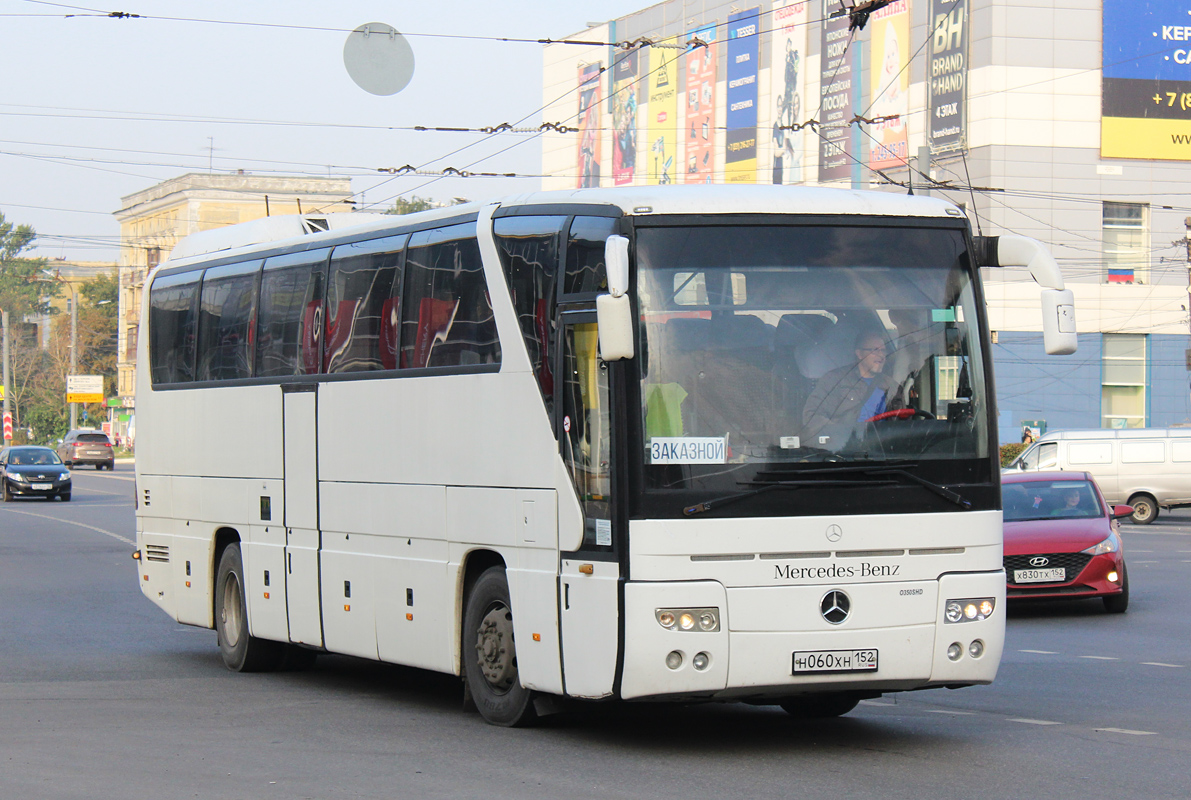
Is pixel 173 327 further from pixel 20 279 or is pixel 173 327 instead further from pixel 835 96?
pixel 20 279

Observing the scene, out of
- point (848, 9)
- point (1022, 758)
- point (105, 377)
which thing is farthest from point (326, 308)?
point (105, 377)

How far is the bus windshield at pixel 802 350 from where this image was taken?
877 centimetres

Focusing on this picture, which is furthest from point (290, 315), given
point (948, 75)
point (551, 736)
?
point (948, 75)

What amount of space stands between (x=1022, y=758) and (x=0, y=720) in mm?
6076

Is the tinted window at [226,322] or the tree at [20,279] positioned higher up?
the tree at [20,279]

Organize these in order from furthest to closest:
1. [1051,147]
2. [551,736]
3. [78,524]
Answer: [1051,147], [78,524], [551,736]

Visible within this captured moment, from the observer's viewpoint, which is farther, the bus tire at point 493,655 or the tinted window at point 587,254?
the bus tire at point 493,655

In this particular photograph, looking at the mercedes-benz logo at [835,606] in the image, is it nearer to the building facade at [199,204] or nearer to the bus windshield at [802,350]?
the bus windshield at [802,350]

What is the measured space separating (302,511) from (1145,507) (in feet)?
97.1

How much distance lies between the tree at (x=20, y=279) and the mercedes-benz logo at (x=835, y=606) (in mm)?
142060

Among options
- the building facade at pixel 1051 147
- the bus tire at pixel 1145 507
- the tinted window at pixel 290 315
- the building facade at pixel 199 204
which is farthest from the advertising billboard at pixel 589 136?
the tinted window at pixel 290 315

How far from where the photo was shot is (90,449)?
81438 mm

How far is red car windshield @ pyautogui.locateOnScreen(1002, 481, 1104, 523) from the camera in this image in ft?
60.7

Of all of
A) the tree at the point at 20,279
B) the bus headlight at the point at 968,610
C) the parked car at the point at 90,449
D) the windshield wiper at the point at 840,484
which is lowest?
the parked car at the point at 90,449
